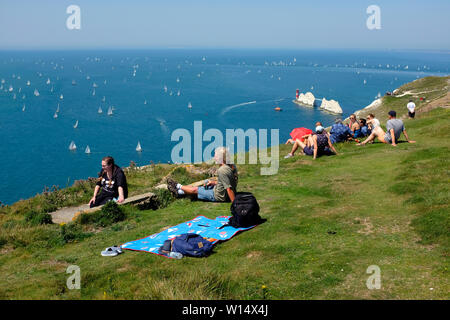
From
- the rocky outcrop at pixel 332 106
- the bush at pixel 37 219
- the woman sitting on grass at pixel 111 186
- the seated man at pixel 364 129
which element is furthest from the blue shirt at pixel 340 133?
the rocky outcrop at pixel 332 106

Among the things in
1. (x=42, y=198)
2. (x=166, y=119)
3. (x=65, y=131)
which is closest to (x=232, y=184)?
(x=42, y=198)

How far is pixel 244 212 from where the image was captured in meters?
8.73

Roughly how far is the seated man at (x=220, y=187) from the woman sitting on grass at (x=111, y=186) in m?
1.77

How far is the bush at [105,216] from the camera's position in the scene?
34.5 feet

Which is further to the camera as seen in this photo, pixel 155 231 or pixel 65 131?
pixel 65 131

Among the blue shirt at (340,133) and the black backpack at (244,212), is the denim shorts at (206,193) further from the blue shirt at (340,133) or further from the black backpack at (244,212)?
the blue shirt at (340,133)

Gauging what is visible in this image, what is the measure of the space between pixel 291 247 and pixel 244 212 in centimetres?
166

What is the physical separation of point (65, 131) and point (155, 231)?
91.2 meters

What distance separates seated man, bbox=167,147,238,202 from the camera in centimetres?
1023

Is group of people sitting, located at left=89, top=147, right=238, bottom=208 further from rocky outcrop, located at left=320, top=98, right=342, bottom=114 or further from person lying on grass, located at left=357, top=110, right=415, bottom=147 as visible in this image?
rocky outcrop, located at left=320, top=98, right=342, bottom=114

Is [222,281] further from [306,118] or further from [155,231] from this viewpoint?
[306,118]

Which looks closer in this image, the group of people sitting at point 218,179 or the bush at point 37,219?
the group of people sitting at point 218,179

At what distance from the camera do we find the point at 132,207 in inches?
454

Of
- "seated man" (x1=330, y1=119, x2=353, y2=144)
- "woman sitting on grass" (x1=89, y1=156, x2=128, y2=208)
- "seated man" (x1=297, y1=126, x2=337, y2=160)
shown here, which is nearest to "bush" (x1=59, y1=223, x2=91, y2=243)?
"woman sitting on grass" (x1=89, y1=156, x2=128, y2=208)
